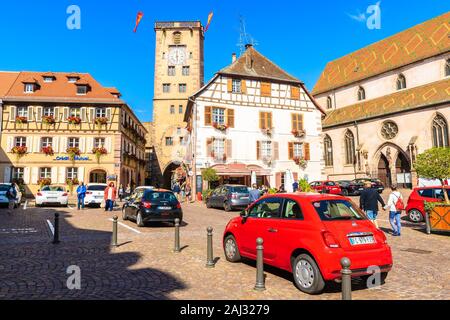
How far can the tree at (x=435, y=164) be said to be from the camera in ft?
44.9

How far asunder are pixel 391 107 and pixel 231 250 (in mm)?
34254

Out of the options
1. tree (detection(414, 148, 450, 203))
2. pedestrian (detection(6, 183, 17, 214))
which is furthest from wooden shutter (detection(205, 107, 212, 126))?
tree (detection(414, 148, 450, 203))

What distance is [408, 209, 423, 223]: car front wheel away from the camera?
46.2ft

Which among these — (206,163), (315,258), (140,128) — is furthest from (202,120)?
(315,258)

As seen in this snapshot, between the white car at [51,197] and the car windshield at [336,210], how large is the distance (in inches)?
762

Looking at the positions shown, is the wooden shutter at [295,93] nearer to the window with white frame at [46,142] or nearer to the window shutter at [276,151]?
the window shutter at [276,151]

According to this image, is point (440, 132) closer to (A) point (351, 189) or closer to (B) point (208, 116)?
(A) point (351, 189)

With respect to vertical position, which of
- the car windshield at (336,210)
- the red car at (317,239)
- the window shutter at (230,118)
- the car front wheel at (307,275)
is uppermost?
the window shutter at (230,118)

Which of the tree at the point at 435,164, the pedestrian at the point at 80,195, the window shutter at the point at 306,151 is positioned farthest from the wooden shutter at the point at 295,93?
the pedestrian at the point at 80,195

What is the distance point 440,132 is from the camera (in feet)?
102

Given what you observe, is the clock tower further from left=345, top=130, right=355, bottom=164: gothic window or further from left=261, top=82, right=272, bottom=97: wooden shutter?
left=345, top=130, right=355, bottom=164: gothic window

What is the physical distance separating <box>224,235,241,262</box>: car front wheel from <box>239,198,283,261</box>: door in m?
0.29
